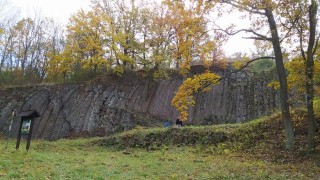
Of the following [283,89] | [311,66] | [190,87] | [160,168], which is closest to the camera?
[160,168]

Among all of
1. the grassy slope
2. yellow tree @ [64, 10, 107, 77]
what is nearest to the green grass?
the grassy slope

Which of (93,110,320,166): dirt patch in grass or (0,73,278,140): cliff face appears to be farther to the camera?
(0,73,278,140): cliff face

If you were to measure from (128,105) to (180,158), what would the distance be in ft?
48.4

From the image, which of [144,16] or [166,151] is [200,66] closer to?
[144,16]

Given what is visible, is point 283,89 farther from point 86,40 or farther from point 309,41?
point 86,40

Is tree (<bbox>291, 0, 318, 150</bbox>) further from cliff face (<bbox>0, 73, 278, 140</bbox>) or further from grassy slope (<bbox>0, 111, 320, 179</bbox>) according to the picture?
cliff face (<bbox>0, 73, 278, 140</bbox>)

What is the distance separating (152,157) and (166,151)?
1.95 m

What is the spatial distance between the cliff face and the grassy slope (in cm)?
602

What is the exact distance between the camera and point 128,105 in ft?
99.6

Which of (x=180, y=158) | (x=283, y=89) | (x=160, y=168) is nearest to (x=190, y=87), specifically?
(x=180, y=158)

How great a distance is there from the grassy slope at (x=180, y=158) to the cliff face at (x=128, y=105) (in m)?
6.02

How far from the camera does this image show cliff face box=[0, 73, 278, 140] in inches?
1120

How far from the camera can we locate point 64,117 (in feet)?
101

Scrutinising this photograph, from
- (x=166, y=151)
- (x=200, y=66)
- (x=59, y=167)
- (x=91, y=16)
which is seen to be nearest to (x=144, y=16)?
(x=91, y=16)
